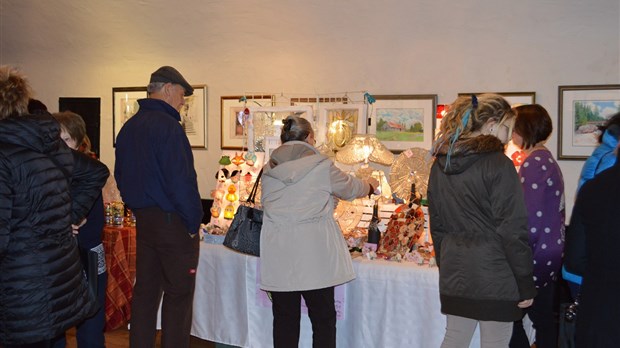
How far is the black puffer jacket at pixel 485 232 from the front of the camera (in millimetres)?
2389

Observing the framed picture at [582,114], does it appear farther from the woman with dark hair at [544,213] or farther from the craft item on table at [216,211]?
the craft item on table at [216,211]

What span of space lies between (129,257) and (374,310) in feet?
6.37

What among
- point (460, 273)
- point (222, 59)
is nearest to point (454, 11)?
point (222, 59)

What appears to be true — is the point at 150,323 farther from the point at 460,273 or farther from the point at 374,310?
the point at 460,273

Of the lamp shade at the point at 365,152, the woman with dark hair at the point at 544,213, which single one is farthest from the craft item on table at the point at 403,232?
the woman with dark hair at the point at 544,213

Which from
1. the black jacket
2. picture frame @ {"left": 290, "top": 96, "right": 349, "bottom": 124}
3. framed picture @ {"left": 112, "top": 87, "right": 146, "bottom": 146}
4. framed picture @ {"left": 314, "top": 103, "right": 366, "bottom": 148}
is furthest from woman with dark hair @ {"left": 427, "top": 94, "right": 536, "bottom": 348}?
framed picture @ {"left": 112, "top": 87, "right": 146, "bottom": 146}

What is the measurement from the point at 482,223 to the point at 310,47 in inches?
107

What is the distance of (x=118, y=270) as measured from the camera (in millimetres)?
4438

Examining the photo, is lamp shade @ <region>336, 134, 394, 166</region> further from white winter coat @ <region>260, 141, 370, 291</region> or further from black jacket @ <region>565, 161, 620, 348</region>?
black jacket @ <region>565, 161, 620, 348</region>

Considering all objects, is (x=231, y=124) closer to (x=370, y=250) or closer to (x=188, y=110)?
(x=188, y=110)

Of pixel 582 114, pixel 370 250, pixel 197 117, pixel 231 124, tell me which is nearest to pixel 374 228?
pixel 370 250

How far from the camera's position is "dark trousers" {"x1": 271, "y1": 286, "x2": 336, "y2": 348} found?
3.05 m

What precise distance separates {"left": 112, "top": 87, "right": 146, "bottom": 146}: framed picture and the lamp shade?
2378 millimetres

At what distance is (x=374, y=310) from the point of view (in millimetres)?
3344
